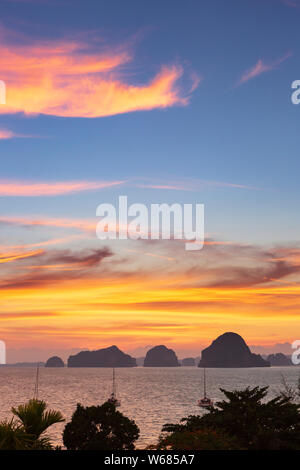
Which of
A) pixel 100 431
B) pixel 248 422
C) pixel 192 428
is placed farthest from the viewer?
pixel 100 431

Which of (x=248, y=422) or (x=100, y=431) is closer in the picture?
(x=248, y=422)

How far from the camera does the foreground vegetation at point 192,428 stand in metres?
21.1

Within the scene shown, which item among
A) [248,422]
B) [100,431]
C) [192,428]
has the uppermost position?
[248,422]

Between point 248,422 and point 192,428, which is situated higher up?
point 248,422

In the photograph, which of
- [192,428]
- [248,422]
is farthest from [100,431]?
[248,422]

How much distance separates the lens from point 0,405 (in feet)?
497

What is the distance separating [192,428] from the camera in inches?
1206

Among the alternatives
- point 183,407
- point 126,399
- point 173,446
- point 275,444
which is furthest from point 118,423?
point 126,399

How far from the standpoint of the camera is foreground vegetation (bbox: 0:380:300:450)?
21.1 m

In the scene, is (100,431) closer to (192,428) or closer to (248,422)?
(192,428)

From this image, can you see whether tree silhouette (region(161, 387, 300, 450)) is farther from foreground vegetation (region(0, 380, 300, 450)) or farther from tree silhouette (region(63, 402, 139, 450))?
tree silhouette (region(63, 402, 139, 450))

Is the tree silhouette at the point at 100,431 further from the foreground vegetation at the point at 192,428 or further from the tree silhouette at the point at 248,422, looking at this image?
the tree silhouette at the point at 248,422
